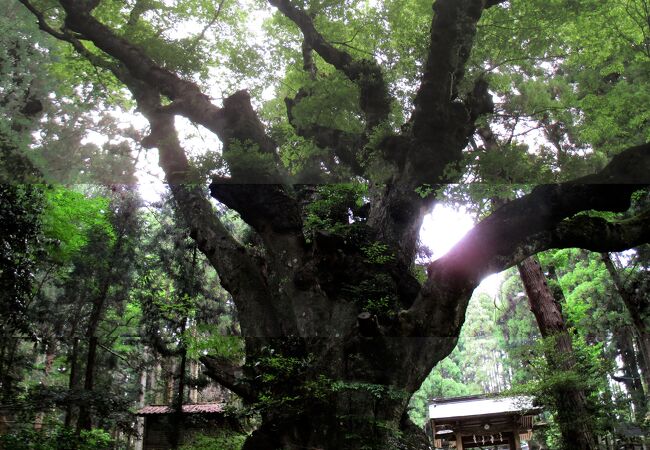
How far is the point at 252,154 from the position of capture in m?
4.21

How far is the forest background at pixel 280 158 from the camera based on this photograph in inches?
176

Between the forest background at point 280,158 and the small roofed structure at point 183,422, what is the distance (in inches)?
24.3

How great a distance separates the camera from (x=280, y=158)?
5.31 metres

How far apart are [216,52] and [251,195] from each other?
440 centimetres

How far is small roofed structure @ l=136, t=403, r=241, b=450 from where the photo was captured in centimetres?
780

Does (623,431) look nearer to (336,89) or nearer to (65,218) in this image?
(336,89)

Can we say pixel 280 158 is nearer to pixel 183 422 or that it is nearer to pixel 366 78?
pixel 366 78

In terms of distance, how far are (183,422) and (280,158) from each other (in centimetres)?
557

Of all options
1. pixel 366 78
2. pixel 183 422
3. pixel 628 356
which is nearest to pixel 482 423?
pixel 183 422

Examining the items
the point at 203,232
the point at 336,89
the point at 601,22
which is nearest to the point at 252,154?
the point at 203,232

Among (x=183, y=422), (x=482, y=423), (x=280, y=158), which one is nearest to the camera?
(x=280, y=158)

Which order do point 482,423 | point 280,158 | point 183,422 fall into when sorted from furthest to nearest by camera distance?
point 482,423 < point 183,422 < point 280,158

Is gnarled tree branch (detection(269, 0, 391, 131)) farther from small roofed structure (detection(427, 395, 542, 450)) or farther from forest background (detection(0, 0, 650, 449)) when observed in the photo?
small roofed structure (detection(427, 395, 542, 450))

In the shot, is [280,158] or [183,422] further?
[183,422]
